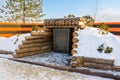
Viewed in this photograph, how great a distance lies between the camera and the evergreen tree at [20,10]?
2211cm

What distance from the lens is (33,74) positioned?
588 centimetres

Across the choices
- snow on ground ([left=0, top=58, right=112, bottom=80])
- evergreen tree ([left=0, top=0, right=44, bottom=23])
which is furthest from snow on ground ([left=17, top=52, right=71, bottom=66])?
evergreen tree ([left=0, top=0, right=44, bottom=23])

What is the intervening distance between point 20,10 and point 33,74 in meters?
17.7

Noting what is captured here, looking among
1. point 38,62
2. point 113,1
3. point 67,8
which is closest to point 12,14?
point 67,8

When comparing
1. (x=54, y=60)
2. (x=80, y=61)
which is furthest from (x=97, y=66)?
(x=54, y=60)

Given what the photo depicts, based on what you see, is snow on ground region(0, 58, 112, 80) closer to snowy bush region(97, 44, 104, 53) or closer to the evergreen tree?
snowy bush region(97, 44, 104, 53)

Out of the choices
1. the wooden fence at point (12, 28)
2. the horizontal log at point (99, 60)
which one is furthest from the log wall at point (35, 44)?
the wooden fence at point (12, 28)

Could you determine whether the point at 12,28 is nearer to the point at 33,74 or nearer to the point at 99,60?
the point at 33,74

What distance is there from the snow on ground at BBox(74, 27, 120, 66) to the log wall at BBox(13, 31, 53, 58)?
7.23ft

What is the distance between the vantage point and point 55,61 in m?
7.40

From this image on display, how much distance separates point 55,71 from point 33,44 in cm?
258

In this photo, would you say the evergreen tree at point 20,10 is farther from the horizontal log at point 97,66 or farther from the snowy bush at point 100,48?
the horizontal log at point 97,66

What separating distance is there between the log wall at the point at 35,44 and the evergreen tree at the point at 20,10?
1372cm

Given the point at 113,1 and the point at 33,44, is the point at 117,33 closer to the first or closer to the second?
the point at 33,44
